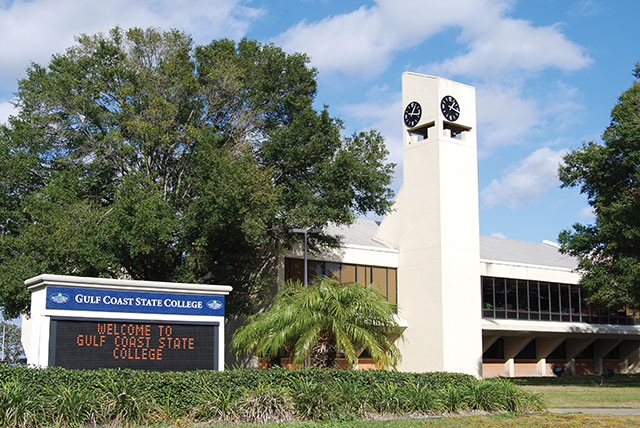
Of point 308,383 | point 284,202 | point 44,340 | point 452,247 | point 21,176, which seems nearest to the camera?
point 308,383

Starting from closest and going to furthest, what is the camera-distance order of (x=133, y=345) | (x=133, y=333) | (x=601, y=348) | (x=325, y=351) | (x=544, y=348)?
(x=133, y=345)
(x=133, y=333)
(x=325, y=351)
(x=544, y=348)
(x=601, y=348)

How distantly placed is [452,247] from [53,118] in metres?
20.9

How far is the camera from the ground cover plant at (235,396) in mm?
13779

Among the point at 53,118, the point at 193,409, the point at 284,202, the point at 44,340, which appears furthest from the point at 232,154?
the point at 193,409

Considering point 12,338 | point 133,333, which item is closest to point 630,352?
point 133,333

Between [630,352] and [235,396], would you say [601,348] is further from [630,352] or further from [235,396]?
[235,396]

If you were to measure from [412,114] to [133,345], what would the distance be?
25.6 meters

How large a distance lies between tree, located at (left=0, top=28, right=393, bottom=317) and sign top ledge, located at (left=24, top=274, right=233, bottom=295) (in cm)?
659

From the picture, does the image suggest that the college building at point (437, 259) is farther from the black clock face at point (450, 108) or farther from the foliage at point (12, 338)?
the foliage at point (12, 338)

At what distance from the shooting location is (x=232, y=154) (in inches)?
1136

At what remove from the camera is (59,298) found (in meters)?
17.8

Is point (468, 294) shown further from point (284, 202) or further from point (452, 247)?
point (284, 202)

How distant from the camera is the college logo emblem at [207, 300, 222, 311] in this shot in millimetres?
20161

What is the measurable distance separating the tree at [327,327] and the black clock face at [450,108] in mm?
20112
